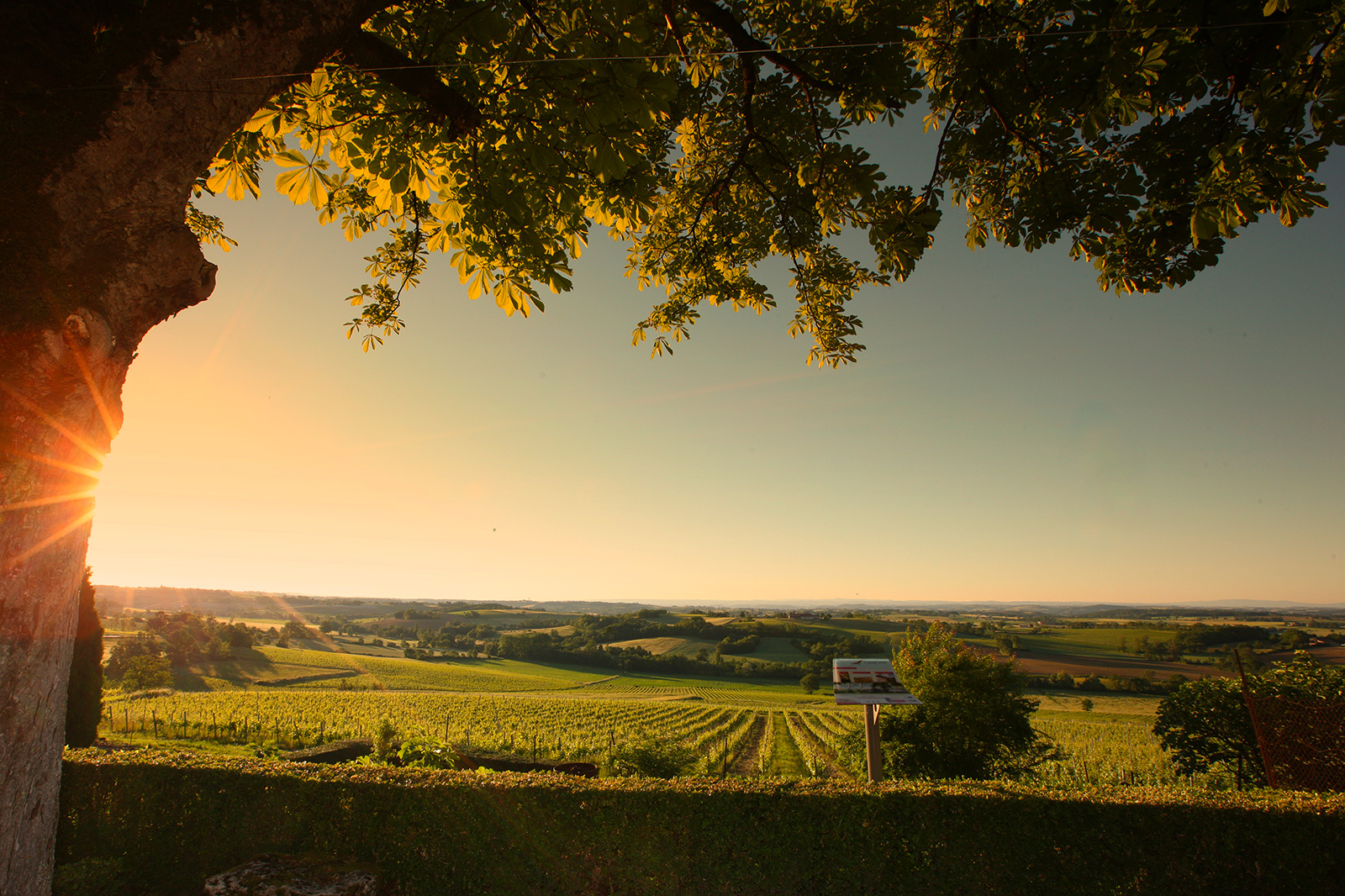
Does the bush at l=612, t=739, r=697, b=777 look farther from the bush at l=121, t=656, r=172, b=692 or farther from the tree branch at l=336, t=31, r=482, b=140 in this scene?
the bush at l=121, t=656, r=172, b=692

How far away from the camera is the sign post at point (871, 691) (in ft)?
31.6

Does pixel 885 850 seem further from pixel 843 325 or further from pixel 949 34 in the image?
pixel 949 34

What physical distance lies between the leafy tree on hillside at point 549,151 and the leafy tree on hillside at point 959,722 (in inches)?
751

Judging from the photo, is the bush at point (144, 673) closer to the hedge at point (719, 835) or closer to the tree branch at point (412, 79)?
the hedge at point (719, 835)

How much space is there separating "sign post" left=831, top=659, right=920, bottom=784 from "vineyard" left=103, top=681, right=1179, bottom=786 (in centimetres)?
1840

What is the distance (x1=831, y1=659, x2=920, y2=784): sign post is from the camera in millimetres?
9625

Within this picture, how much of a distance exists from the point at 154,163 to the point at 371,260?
3950mm

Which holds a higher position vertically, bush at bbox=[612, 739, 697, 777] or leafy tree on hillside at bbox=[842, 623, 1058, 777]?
leafy tree on hillside at bbox=[842, 623, 1058, 777]

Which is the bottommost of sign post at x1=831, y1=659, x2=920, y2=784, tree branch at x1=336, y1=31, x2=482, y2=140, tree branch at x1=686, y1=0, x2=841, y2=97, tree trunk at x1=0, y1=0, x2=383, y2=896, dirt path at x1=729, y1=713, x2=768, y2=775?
dirt path at x1=729, y1=713, x2=768, y2=775

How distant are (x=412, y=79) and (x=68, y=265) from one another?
2.32 metres

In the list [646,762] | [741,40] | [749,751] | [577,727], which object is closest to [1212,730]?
[646,762]

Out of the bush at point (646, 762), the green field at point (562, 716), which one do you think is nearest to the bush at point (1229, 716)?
the green field at point (562, 716)

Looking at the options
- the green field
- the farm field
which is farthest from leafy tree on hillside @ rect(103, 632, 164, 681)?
the farm field

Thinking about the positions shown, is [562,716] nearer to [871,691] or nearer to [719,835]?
[871,691]
